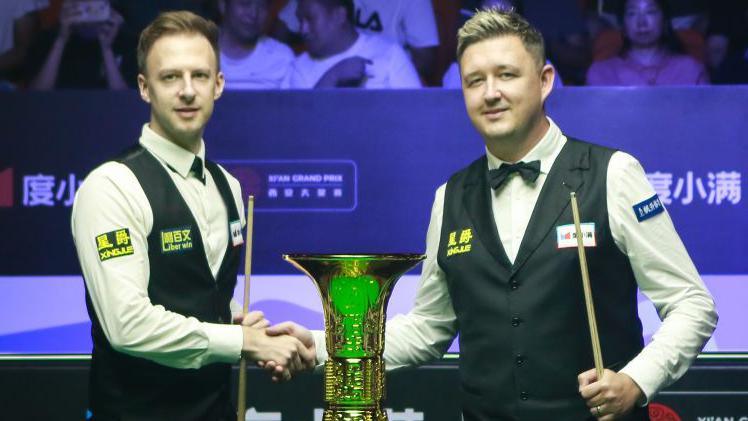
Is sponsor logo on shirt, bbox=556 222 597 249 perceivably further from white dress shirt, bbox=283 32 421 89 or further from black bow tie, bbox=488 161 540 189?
white dress shirt, bbox=283 32 421 89

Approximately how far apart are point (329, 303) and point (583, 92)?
2.31 m

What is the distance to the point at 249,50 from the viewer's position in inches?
183

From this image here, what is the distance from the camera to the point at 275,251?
4.52 meters

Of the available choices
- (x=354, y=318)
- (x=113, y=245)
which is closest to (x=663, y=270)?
(x=354, y=318)

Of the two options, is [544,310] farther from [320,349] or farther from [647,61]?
[647,61]

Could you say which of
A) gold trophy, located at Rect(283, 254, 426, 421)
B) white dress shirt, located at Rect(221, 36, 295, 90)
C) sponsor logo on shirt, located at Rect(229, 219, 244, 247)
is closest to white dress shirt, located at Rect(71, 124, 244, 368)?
sponsor logo on shirt, located at Rect(229, 219, 244, 247)

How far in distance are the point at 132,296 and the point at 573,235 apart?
1048 millimetres

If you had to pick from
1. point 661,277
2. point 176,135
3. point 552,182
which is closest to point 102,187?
point 176,135

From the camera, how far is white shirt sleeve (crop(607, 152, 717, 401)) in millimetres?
2730

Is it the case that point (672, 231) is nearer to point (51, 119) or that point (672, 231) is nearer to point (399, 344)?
point (399, 344)

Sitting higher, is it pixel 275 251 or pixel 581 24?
pixel 581 24

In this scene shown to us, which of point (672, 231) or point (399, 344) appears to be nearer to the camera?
point (672, 231)

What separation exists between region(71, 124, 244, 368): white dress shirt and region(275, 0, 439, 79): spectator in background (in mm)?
1864

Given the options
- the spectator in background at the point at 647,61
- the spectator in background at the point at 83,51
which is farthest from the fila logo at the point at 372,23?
the spectator in background at the point at 83,51
